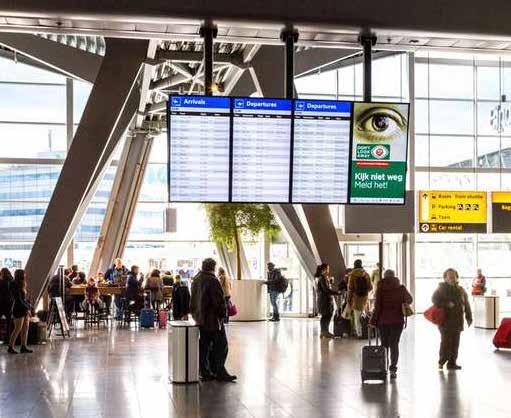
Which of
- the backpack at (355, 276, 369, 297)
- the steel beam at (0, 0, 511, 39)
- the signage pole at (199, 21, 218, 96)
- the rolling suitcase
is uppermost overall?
the steel beam at (0, 0, 511, 39)

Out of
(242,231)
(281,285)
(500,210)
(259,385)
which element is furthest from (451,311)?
(242,231)

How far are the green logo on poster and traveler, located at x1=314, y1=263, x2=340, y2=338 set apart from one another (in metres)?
8.52

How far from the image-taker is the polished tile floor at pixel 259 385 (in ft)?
28.8

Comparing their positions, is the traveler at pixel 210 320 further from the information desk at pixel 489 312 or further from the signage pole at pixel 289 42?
the information desk at pixel 489 312

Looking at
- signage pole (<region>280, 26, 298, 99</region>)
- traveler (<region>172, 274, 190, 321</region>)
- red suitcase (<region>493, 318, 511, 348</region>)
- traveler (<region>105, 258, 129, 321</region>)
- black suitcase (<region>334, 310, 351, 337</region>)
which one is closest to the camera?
signage pole (<region>280, 26, 298, 99</region>)

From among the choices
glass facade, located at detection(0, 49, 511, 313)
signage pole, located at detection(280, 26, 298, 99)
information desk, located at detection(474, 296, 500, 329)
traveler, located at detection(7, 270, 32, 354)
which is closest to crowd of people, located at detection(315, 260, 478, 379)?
signage pole, located at detection(280, 26, 298, 99)

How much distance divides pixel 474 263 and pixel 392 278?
18403 millimetres

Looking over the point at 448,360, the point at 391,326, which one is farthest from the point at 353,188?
the point at 448,360

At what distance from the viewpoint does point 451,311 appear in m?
12.1

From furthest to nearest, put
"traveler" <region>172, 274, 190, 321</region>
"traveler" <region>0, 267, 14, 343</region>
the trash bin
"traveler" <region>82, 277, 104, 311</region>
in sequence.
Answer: "traveler" <region>82, 277, 104, 311</region>
"traveler" <region>172, 274, 190, 321</region>
"traveler" <region>0, 267, 14, 343</region>
the trash bin

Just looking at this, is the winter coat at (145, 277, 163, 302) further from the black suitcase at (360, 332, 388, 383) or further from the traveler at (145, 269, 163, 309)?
the black suitcase at (360, 332, 388, 383)

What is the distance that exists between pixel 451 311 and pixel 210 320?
380cm

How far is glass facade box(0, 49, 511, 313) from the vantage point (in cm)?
2816

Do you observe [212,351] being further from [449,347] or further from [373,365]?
[449,347]
